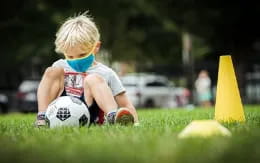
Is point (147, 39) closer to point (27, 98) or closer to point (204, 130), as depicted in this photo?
point (27, 98)

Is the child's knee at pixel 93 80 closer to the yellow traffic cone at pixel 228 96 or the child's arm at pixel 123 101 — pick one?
the child's arm at pixel 123 101

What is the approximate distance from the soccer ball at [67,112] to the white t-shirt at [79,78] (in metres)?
0.20

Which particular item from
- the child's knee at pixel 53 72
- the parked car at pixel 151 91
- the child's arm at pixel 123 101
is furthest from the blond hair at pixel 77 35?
the parked car at pixel 151 91

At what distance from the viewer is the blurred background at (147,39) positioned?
24.8m

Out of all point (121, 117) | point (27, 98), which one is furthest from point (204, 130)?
point (27, 98)

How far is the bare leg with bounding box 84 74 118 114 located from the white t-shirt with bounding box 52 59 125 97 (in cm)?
20

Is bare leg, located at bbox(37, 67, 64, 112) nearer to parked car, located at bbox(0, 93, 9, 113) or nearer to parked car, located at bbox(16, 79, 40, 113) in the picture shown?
parked car, located at bbox(16, 79, 40, 113)

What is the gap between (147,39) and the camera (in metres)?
36.3

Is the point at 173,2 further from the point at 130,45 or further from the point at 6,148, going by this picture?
the point at 6,148

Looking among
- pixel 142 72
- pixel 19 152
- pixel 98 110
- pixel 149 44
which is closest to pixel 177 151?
pixel 19 152

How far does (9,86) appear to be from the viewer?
2834cm

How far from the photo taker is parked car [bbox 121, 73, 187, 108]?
27.2 m

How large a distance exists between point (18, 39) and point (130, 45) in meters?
10.4

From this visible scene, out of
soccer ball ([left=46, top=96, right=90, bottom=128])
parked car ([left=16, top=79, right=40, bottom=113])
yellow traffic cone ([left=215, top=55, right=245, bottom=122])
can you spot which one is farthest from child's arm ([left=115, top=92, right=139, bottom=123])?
parked car ([left=16, top=79, right=40, bottom=113])
